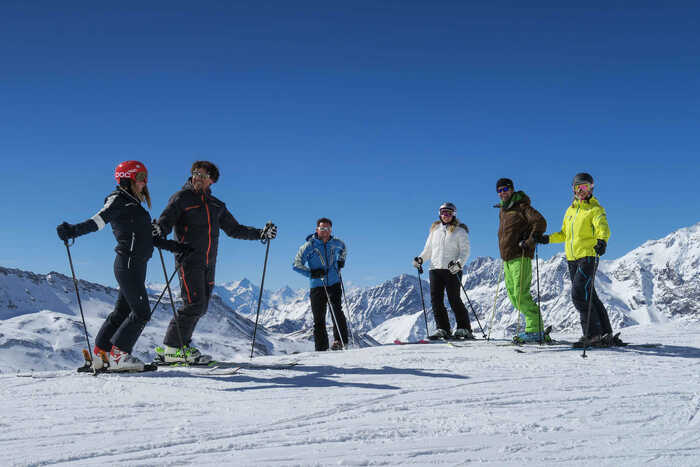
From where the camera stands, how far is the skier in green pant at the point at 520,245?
8562 millimetres

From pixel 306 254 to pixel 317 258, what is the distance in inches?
8.8

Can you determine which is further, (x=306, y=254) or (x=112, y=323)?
(x=306, y=254)

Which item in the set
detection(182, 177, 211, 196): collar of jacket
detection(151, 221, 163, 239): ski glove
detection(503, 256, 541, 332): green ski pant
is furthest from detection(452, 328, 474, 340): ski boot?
detection(151, 221, 163, 239): ski glove

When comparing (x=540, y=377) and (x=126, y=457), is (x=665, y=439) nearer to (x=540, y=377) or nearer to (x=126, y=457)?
(x=540, y=377)

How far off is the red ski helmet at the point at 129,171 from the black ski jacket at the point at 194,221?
62 cm

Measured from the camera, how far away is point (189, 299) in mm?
6688

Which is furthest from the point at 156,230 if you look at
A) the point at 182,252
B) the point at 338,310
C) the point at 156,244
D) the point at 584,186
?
the point at 584,186

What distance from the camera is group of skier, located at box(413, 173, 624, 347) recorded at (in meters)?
7.91

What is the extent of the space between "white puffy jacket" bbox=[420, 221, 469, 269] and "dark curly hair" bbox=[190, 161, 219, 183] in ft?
15.0

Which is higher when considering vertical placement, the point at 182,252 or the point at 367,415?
the point at 182,252

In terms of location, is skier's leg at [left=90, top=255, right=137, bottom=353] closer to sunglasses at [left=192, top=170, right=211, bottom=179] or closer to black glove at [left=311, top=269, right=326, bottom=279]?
sunglasses at [left=192, top=170, right=211, bottom=179]

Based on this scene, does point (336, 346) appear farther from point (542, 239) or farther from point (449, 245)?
point (542, 239)

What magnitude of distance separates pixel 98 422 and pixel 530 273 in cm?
671

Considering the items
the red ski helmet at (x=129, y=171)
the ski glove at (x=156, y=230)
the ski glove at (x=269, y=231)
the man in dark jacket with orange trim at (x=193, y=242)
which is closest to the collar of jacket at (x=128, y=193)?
the red ski helmet at (x=129, y=171)
